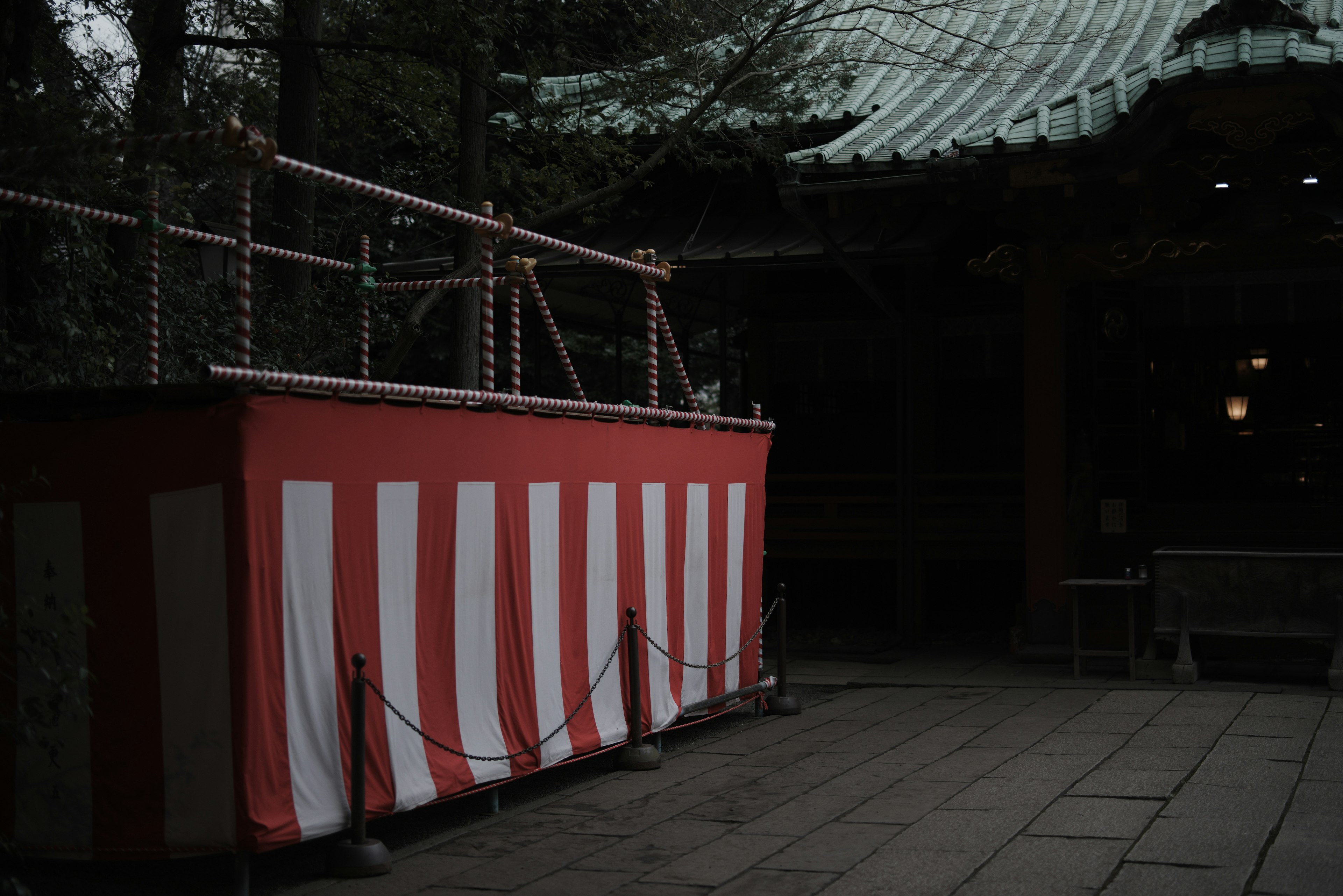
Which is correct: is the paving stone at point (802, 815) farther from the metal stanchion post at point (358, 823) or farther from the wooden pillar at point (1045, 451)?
the wooden pillar at point (1045, 451)

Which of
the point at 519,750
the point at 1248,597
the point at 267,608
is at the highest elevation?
the point at 267,608

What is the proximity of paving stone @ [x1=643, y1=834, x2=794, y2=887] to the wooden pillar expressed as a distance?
6.05m

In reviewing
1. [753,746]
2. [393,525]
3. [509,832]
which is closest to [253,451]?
[393,525]

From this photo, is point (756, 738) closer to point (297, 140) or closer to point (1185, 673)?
point (1185, 673)

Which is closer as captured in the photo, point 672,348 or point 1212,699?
Answer: point 672,348

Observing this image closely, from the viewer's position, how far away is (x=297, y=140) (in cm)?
1104

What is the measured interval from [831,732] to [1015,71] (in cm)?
771

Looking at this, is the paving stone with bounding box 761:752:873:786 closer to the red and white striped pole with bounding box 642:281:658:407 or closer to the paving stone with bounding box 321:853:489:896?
the paving stone with bounding box 321:853:489:896

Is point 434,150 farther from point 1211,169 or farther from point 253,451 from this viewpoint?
point 253,451

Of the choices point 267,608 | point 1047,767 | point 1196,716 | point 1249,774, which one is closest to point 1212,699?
point 1196,716

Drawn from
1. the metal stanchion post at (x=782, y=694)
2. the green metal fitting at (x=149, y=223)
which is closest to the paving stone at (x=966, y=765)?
the metal stanchion post at (x=782, y=694)

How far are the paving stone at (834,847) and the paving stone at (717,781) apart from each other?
3.04 feet

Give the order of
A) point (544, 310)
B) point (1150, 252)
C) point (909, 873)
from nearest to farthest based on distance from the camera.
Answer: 1. point (909, 873)
2. point (544, 310)
3. point (1150, 252)

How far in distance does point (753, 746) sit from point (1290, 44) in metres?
6.40
